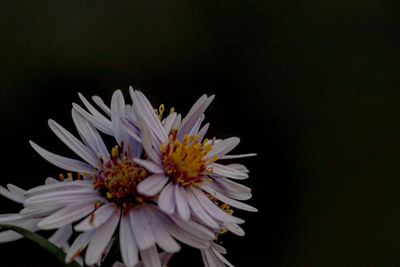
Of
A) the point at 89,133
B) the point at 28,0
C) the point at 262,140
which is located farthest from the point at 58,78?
the point at 89,133

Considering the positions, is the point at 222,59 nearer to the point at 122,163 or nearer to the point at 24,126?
the point at 24,126

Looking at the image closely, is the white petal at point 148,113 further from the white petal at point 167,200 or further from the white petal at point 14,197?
the white petal at point 14,197

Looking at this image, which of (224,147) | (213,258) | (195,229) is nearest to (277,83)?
(224,147)

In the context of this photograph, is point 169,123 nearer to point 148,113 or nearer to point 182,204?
point 148,113

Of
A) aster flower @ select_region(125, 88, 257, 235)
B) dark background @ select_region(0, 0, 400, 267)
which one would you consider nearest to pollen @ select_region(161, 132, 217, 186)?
aster flower @ select_region(125, 88, 257, 235)

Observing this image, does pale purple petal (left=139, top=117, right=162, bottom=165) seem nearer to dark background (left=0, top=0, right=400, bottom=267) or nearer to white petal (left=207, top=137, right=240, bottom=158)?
white petal (left=207, top=137, right=240, bottom=158)
